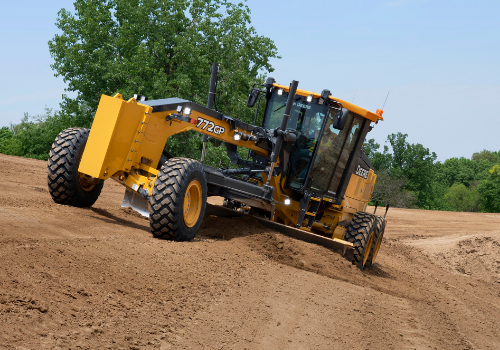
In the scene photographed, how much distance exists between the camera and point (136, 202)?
29.1ft

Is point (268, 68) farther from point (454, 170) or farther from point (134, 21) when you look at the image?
point (454, 170)

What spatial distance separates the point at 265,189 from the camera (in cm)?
978

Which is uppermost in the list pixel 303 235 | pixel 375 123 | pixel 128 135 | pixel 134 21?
pixel 134 21

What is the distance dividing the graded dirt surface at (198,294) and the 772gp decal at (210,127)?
177cm

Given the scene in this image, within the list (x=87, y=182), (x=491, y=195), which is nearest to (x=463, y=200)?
(x=491, y=195)

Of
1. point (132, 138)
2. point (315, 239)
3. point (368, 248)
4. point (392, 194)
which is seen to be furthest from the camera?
point (392, 194)

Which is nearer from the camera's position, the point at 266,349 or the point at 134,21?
the point at 266,349

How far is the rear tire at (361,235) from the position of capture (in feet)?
33.8

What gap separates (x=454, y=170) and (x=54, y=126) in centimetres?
8897

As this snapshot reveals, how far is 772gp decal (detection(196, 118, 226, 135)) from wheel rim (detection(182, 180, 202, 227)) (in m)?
1.20

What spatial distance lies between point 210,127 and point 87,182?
7.17 ft

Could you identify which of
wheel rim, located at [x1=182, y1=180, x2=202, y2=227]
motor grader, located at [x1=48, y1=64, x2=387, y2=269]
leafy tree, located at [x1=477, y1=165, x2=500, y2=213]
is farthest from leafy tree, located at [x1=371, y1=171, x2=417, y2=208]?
wheel rim, located at [x1=182, y1=180, x2=202, y2=227]

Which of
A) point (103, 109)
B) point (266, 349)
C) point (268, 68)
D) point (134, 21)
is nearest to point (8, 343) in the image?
point (266, 349)

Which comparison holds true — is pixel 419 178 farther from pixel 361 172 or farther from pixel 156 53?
pixel 361 172
